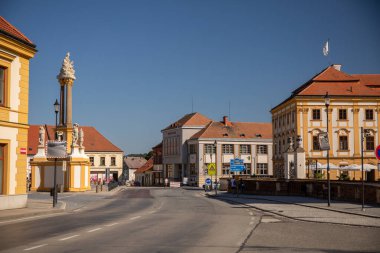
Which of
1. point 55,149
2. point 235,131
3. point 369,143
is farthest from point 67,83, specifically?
point 235,131

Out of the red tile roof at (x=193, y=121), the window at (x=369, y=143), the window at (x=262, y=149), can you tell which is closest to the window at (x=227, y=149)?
the window at (x=262, y=149)

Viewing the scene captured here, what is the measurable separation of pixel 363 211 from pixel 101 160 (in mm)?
91372

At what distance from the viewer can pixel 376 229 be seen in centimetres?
1750

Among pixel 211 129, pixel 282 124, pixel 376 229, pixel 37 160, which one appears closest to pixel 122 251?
pixel 376 229

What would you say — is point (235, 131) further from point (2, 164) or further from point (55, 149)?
point (2, 164)

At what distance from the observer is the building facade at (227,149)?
9612 cm

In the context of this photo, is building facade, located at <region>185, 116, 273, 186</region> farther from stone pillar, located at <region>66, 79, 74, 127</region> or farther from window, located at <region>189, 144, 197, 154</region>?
stone pillar, located at <region>66, 79, 74, 127</region>

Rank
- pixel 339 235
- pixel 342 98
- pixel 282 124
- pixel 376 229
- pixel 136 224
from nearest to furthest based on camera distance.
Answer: pixel 339 235
pixel 376 229
pixel 136 224
pixel 342 98
pixel 282 124

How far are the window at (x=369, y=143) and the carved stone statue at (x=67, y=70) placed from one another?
123 ft

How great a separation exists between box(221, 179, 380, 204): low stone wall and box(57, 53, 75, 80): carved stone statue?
2113 cm

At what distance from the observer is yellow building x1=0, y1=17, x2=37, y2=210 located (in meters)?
25.5

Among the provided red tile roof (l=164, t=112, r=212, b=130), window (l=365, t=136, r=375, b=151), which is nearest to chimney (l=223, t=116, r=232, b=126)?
red tile roof (l=164, t=112, r=212, b=130)

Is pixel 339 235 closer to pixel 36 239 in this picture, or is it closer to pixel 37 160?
pixel 36 239

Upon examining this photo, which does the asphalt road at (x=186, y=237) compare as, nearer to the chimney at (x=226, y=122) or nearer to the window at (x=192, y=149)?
the window at (x=192, y=149)
